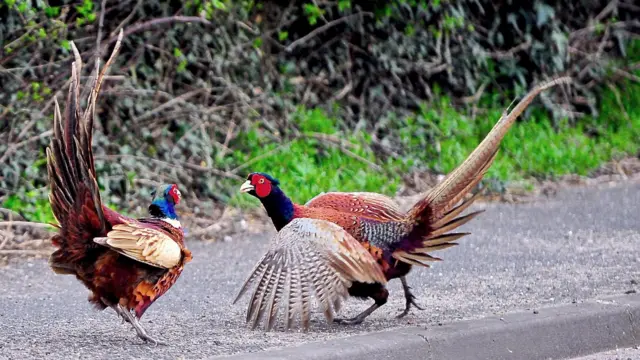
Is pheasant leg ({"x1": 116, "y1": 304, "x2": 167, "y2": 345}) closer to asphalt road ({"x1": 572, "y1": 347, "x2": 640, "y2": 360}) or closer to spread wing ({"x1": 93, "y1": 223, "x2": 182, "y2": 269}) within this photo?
spread wing ({"x1": 93, "y1": 223, "x2": 182, "y2": 269})

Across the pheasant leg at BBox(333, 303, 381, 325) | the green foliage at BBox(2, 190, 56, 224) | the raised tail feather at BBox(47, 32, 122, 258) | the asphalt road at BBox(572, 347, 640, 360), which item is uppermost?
the raised tail feather at BBox(47, 32, 122, 258)

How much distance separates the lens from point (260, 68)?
9688 millimetres

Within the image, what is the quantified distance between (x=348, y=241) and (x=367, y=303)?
3.61ft

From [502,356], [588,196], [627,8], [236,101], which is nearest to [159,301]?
[502,356]

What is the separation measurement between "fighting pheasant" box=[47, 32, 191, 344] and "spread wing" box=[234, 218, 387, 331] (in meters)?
0.42

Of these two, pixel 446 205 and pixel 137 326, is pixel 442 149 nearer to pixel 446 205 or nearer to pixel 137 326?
pixel 446 205

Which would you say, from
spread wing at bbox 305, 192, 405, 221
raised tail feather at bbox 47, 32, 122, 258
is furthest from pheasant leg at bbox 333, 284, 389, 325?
raised tail feather at bbox 47, 32, 122, 258

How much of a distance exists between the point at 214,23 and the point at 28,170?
7.33 feet

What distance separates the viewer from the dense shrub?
26.1 feet

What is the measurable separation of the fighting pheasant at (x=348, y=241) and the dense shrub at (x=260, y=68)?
10.6ft

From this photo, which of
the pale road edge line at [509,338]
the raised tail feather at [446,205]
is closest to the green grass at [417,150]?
the raised tail feather at [446,205]

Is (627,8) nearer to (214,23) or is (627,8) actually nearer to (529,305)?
(214,23)

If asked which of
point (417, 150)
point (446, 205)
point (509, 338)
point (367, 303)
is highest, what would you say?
point (446, 205)

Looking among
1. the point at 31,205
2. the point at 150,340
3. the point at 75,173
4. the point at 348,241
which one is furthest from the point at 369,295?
the point at 31,205
